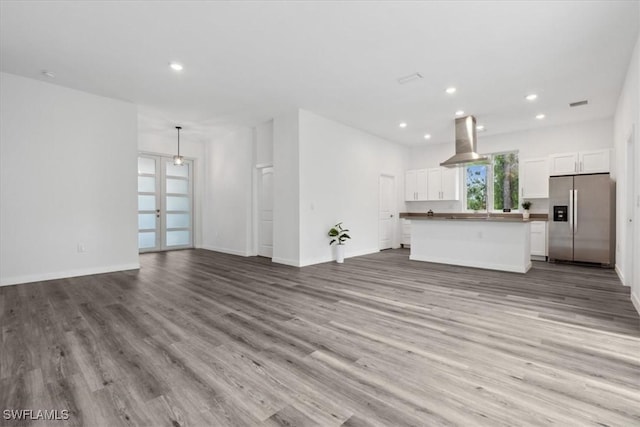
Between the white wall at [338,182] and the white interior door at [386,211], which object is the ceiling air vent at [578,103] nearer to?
the white wall at [338,182]

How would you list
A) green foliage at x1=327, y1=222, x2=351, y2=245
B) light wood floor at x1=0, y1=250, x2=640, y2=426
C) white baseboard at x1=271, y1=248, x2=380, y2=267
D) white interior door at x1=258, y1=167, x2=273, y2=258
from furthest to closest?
white interior door at x1=258, y1=167, x2=273, y2=258 → green foliage at x1=327, y1=222, x2=351, y2=245 → white baseboard at x1=271, y1=248, x2=380, y2=267 → light wood floor at x1=0, y1=250, x2=640, y2=426

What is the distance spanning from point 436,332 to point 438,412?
1.10 metres

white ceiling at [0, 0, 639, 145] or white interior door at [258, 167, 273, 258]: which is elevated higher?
white ceiling at [0, 0, 639, 145]

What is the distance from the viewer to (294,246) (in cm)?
568

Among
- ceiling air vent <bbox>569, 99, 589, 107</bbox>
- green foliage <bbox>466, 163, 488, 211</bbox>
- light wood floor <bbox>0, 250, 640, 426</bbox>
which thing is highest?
ceiling air vent <bbox>569, 99, 589, 107</bbox>

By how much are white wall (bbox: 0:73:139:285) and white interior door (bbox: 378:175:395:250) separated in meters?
5.60

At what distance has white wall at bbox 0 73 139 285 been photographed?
4.15 m

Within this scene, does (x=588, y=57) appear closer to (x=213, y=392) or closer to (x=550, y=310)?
(x=550, y=310)

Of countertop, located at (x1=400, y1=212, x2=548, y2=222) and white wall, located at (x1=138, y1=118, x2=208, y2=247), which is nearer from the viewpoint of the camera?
countertop, located at (x1=400, y1=212, x2=548, y2=222)

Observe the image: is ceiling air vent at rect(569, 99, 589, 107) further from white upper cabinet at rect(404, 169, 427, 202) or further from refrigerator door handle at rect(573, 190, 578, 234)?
white upper cabinet at rect(404, 169, 427, 202)

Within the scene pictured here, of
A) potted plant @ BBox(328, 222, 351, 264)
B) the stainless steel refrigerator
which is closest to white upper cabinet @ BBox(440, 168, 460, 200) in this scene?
the stainless steel refrigerator

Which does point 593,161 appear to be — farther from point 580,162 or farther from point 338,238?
point 338,238

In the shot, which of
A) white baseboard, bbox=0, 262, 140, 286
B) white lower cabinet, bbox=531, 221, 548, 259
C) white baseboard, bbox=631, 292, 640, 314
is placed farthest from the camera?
white lower cabinet, bbox=531, 221, 548, 259

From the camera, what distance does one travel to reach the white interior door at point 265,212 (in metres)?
6.68
